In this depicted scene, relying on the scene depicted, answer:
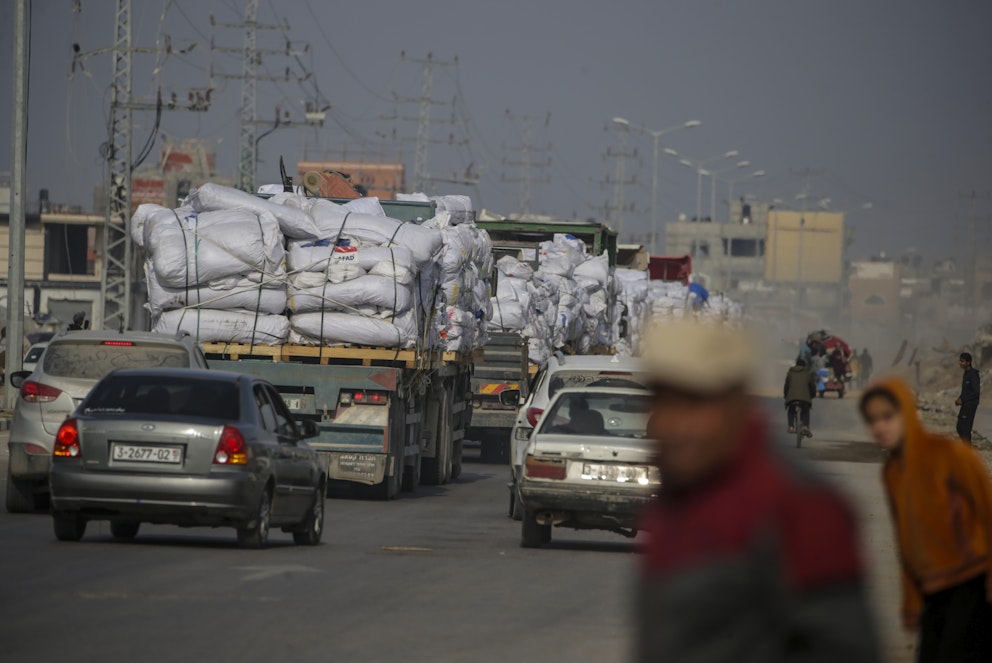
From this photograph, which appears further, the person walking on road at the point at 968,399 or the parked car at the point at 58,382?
the person walking on road at the point at 968,399

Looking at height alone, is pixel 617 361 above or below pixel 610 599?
above

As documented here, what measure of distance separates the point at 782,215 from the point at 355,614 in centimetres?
16556

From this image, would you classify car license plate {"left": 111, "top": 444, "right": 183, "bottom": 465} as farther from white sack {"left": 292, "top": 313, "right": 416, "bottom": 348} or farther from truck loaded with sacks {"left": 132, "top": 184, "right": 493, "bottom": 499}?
white sack {"left": 292, "top": 313, "right": 416, "bottom": 348}

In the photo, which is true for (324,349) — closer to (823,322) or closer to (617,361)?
(617,361)

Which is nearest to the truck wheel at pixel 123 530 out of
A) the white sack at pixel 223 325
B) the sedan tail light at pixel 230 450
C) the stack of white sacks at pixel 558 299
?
the sedan tail light at pixel 230 450

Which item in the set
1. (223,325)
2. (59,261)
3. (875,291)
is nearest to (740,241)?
(875,291)

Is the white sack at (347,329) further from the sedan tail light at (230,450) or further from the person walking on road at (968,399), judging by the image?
the person walking on road at (968,399)

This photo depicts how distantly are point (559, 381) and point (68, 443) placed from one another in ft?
20.3

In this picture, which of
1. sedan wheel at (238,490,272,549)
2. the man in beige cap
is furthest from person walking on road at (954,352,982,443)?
the man in beige cap

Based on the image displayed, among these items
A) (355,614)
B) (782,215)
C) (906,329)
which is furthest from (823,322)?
(355,614)

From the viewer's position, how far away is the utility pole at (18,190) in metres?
30.3

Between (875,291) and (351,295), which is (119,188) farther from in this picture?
(875,291)

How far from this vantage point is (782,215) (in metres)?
172

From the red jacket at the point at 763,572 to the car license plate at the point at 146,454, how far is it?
10.0m
